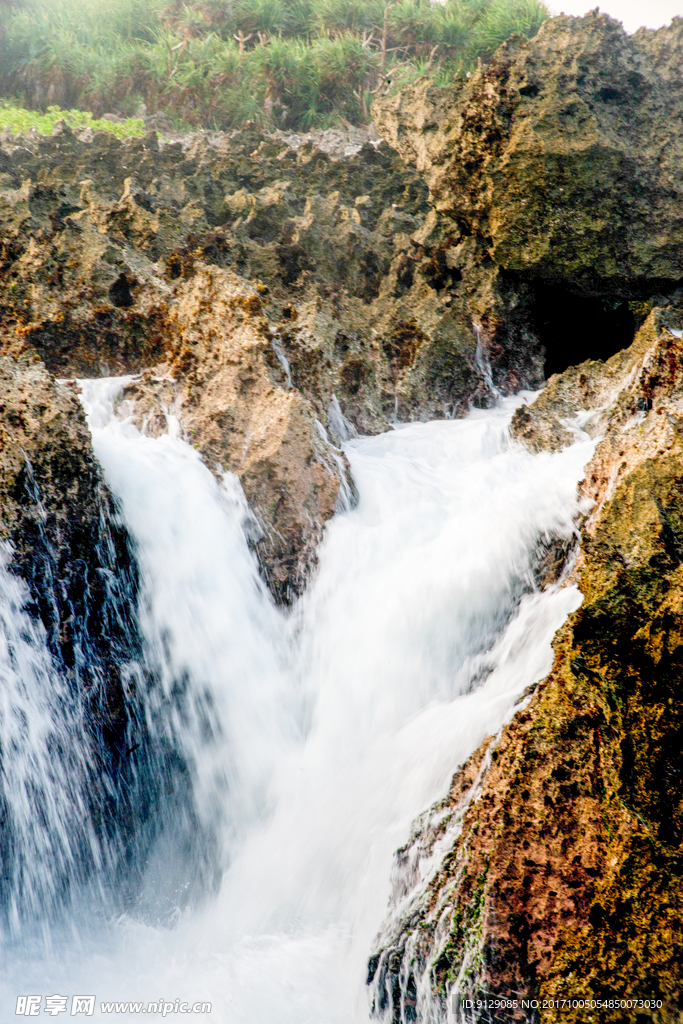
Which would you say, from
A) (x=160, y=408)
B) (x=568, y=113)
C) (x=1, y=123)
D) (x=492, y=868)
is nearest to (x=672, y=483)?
(x=492, y=868)

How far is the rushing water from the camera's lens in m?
2.36

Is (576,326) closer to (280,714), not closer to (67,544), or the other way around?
(280,714)

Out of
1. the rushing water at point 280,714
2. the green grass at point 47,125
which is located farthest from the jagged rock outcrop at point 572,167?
the green grass at point 47,125

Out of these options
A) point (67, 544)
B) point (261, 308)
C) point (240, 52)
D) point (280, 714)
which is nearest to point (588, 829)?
point (280, 714)

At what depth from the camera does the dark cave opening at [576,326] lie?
4969 mm

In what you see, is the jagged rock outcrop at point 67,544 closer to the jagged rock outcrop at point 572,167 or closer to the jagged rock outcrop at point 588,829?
the jagged rock outcrop at point 588,829

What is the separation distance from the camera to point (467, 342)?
502 centimetres

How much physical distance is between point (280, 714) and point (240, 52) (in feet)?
45.5

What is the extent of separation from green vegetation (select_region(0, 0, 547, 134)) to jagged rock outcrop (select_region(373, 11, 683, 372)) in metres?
7.59
